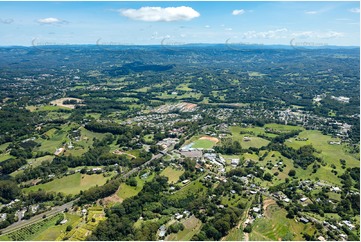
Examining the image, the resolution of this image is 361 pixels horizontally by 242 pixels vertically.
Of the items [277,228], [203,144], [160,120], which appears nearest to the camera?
[277,228]

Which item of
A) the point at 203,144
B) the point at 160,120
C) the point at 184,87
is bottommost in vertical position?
the point at 203,144

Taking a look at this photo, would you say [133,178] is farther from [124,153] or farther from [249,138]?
[249,138]

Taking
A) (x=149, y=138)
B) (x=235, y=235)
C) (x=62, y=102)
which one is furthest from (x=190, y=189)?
(x=62, y=102)

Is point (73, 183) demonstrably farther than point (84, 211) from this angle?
Yes

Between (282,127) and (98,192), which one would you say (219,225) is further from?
(282,127)

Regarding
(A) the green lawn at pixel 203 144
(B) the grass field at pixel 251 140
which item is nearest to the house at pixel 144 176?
(A) the green lawn at pixel 203 144

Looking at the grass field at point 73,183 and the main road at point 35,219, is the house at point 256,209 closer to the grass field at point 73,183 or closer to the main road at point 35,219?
A: the grass field at point 73,183

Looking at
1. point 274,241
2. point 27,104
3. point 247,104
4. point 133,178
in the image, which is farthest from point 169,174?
point 27,104

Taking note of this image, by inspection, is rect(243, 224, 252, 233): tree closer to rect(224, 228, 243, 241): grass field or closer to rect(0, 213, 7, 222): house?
rect(224, 228, 243, 241): grass field
